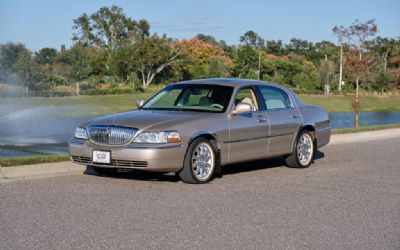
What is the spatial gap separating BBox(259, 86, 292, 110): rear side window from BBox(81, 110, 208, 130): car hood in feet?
5.33

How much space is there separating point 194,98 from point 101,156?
2020mm

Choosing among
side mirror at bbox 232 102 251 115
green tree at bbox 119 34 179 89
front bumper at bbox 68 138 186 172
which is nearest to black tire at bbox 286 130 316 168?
side mirror at bbox 232 102 251 115

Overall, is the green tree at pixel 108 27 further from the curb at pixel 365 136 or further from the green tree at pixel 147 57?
the curb at pixel 365 136

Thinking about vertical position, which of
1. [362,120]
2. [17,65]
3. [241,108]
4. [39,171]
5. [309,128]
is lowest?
[362,120]

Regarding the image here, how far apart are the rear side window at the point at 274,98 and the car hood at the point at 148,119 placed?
64.0 inches

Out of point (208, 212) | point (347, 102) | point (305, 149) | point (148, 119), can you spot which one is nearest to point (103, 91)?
point (347, 102)

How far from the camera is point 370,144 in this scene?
658 inches

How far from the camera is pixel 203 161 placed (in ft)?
32.2

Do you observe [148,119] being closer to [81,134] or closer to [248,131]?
[81,134]

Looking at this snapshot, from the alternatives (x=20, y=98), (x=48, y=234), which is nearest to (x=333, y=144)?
(x=48, y=234)

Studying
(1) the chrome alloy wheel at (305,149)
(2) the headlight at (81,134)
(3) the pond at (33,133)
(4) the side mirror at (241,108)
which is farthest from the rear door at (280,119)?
(3) the pond at (33,133)

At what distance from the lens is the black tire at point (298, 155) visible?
38.6ft

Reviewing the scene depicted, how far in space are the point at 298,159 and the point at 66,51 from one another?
57689 mm

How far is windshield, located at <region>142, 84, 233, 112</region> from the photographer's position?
10586 millimetres
